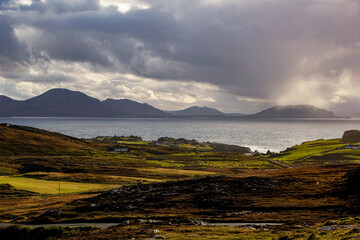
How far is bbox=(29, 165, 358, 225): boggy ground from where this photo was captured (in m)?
39.6

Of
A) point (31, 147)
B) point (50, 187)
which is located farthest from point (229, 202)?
point (31, 147)

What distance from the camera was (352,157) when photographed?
13975 cm

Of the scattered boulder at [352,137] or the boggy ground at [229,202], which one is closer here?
the boggy ground at [229,202]

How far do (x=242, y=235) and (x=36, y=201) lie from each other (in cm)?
4835

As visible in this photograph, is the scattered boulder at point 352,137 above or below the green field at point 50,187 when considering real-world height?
above

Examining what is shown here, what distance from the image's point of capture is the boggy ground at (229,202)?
3964 centimetres

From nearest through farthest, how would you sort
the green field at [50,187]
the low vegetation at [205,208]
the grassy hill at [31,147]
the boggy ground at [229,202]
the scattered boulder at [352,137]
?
the low vegetation at [205,208] < the boggy ground at [229,202] < the green field at [50,187] < the grassy hill at [31,147] < the scattered boulder at [352,137]

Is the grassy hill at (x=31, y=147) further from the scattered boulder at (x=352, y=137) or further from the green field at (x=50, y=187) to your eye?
the scattered boulder at (x=352, y=137)

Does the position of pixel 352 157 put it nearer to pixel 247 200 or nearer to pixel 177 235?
pixel 247 200

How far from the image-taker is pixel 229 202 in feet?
153

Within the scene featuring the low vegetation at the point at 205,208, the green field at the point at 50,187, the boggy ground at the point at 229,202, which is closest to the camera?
the low vegetation at the point at 205,208

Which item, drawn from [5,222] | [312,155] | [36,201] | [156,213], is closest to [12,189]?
[36,201]

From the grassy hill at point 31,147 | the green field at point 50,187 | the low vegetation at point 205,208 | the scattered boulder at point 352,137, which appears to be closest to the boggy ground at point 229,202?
the low vegetation at point 205,208

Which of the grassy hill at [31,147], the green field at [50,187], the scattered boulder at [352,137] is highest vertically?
the scattered boulder at [352,137]
